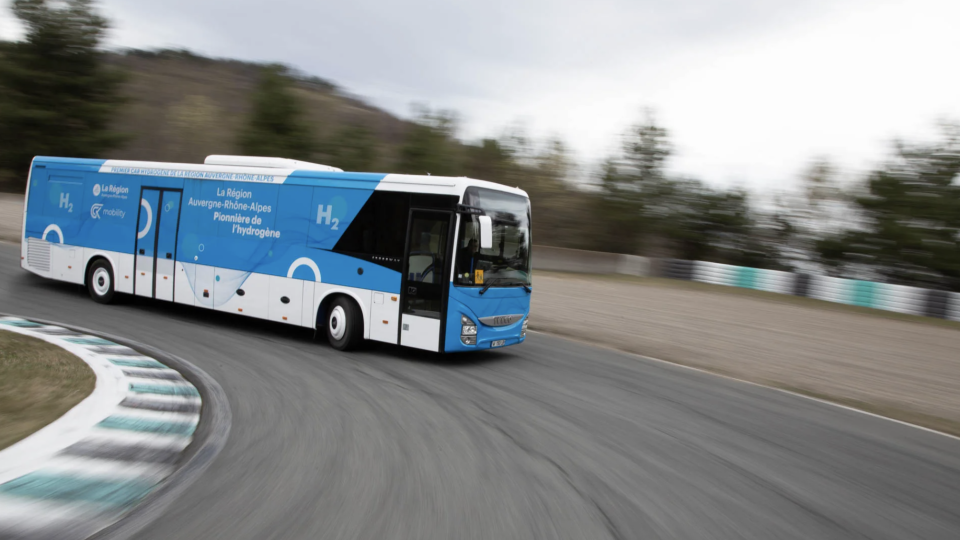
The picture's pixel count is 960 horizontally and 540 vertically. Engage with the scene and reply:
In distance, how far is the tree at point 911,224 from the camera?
2606cm

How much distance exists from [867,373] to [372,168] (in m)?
29.6

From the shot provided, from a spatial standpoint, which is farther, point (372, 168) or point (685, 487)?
point (372, 168)

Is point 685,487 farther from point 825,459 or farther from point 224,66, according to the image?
point 224,66

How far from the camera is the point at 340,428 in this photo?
623 centimetres

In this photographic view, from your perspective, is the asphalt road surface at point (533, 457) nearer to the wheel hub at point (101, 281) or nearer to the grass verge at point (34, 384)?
the grass verge at point (34, 384)

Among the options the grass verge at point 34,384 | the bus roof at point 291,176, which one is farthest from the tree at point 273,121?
the grass verge at point 34,384

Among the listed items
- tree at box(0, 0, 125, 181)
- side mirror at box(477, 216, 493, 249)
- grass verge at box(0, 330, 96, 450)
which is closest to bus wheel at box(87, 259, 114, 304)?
grass verge at box(0, 330, 96, 450)

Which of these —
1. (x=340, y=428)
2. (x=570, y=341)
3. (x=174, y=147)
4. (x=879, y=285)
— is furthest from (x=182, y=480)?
(x=174, y=147)

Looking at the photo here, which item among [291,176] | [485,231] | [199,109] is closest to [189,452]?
[485,231]

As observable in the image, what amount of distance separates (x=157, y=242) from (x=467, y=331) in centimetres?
671

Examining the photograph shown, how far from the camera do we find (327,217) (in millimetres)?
10844

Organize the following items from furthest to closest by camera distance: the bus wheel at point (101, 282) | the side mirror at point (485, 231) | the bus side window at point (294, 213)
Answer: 1. the bus wheel at point (101, 282)
2. the bus side window at point (294, 213)
3. the side mirror at point (485, 231)

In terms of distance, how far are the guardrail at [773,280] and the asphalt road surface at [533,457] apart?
14.8 m

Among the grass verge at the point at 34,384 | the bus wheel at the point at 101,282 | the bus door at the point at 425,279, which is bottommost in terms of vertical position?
the grass verge at the point at 34,384
